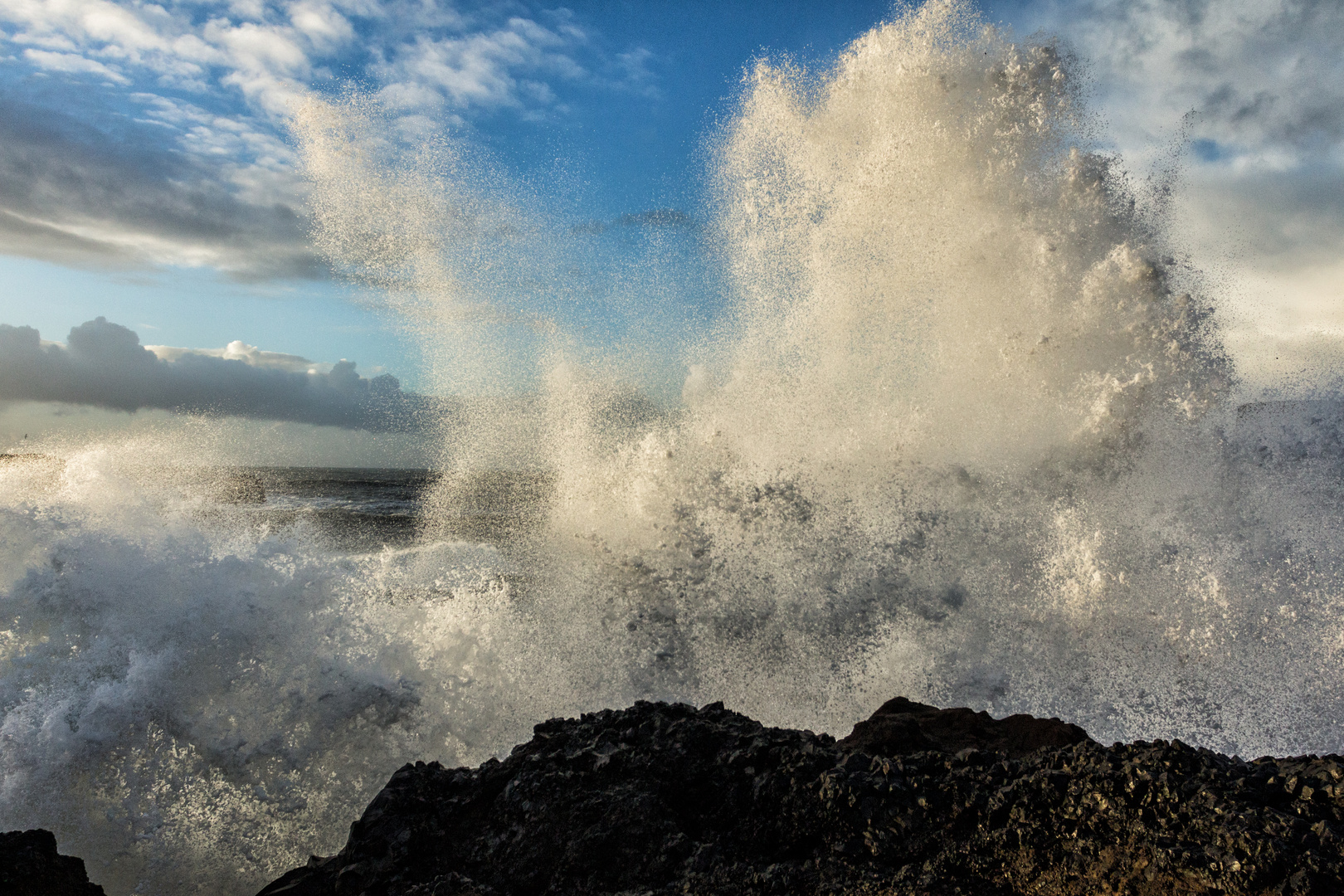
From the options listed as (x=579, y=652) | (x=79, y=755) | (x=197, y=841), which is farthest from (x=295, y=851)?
(x=579, y=652)

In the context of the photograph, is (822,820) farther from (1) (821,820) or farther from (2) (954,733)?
(2) (954,733)

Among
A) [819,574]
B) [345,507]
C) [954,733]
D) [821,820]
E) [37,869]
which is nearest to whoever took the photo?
[821,820]

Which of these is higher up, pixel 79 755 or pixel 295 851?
pixel 79 755

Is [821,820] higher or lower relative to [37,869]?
higher

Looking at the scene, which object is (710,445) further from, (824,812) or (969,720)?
(824,812)

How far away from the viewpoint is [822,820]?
2.93m

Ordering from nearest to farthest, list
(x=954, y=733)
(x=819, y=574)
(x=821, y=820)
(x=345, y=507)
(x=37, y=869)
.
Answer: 1. (x=821, y=820)
2. (x=37, y=869)
3. (x=954, y=733)
4. (x=819, y=574)
5. (x=345, y=507)

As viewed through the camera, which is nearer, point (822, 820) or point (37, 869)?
point (822, 820)

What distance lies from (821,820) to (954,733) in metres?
Answer: 1.58

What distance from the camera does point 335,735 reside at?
6.35 metres

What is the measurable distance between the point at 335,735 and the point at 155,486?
4.68m

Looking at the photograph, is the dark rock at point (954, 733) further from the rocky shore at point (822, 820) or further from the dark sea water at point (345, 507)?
the dark sea water at point (345, 507)

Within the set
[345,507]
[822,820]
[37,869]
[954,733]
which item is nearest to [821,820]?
[822,820]

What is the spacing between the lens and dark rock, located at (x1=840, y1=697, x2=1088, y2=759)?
376 cm
